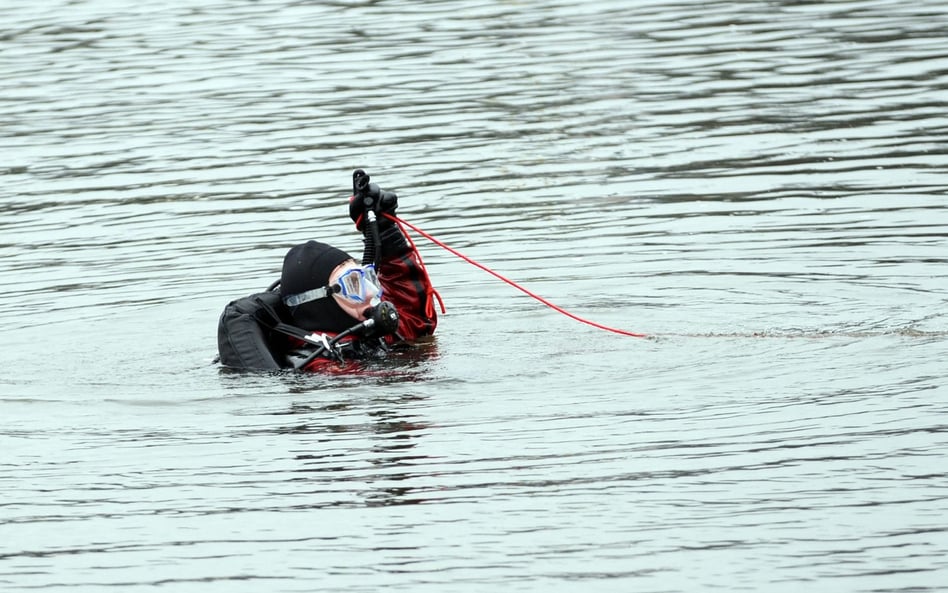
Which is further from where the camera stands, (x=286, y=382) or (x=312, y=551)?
(x=286, y=382)

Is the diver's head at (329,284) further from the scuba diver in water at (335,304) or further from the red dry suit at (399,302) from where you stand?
the red dry suit at (399,302)

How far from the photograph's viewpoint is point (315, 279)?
9.28m

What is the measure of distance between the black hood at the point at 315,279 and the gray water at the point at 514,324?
1.12 feet

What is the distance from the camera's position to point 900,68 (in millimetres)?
19641

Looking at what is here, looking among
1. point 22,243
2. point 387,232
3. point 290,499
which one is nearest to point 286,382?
point 387,232

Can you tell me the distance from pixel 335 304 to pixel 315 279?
19 cm

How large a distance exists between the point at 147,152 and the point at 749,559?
521 inches

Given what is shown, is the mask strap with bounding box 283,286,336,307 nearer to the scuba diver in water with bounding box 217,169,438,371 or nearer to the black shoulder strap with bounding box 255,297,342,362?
the scuba diver in water with bounding box 217,169,438,371

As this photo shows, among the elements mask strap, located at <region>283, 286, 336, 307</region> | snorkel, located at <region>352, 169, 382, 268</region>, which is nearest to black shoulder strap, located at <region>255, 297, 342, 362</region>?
mask strap, located at <region>283, 286, 336, 307</region>

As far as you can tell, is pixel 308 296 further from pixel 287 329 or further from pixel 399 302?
pixel 399 302

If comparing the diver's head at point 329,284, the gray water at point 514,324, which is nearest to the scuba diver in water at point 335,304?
the diver's head at point 329,284

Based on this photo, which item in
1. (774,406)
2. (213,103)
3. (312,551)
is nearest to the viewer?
(312,551)

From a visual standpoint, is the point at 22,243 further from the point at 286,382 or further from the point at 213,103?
the point at 213,103

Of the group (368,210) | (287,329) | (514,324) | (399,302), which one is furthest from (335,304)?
(514,324)
